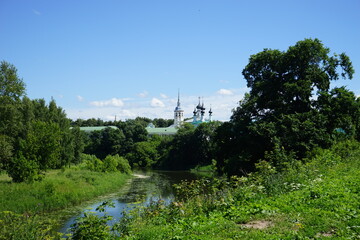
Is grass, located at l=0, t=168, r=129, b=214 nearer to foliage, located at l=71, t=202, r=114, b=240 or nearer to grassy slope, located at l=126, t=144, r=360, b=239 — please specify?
foliage, located at l=71, t=202, r=114, b=240

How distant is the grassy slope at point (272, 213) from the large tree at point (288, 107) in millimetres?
11563

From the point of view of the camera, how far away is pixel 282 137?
23.1 m

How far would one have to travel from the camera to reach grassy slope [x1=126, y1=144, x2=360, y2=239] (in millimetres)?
6675

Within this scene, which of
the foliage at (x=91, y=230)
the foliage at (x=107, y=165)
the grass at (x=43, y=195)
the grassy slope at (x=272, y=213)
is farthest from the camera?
the foliage at (x=107, y=165)

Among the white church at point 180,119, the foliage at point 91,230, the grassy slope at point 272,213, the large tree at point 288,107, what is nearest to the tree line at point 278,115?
the large tree at point 288,107

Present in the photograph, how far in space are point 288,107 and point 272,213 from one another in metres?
17.8

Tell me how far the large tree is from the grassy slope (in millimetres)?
11563

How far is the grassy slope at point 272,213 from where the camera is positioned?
6675 mm

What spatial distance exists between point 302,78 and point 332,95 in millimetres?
2507

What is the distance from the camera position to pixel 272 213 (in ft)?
26.1

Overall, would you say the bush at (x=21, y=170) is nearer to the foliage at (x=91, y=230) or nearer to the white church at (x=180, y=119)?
the foliage at (x=91, y=230)

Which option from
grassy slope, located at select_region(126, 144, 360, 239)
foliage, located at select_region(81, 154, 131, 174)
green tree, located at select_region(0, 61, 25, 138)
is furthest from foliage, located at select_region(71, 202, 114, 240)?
foliage, located at select_region(81, 154, 131, 174)

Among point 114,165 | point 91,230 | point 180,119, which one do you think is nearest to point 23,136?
point 114,165

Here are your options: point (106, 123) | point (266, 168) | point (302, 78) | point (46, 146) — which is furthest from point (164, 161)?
point (106, 123)
